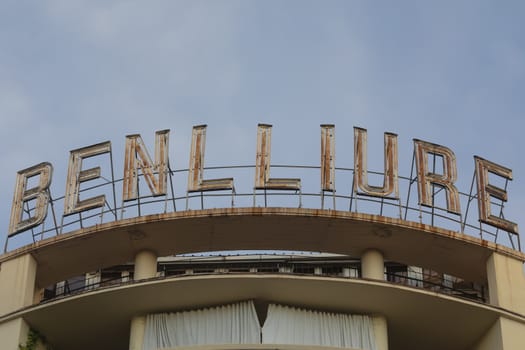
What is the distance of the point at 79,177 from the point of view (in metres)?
47.4

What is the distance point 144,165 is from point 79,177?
2.45 meters

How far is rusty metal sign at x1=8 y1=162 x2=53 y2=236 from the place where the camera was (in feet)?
155

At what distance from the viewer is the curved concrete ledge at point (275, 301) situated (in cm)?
4350

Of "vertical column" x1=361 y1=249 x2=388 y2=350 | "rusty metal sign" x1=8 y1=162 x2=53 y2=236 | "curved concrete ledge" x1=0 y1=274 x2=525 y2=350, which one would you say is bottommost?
"curved concrete ledge" x1=0 y1=274 x2=525 y2=350

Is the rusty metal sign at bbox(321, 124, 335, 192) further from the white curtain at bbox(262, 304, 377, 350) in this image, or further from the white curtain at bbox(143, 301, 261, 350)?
the white curtain at bbox(143, 301, 261, 350)

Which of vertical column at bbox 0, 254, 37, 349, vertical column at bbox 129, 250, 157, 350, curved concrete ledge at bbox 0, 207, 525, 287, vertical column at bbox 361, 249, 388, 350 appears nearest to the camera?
vertical column at bbox 129, 250, 157, 350

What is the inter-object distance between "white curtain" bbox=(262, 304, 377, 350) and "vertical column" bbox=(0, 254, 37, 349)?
8.63 m

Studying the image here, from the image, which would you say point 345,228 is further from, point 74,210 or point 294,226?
point 74,210

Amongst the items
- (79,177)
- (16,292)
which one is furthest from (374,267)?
(16,292)

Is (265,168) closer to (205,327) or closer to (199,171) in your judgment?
(199,171)

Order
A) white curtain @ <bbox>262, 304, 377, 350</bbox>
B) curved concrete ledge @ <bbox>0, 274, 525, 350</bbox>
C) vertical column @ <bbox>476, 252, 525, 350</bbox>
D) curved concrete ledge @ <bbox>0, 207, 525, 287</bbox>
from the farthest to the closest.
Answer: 1. curved concrete ledge @ <bbox>0, 207, 525, 287</bbox>
2. vertical column @ <bbox>476, 252, 525, 350</bbox>
3. white curtain @ <bbox>262, 304, 377, 350</bbox>
4. curved concrete ledge @ <bbox>0, 274, 525, 350</bbox>

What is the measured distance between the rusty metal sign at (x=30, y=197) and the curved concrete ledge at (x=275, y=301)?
3937 mm

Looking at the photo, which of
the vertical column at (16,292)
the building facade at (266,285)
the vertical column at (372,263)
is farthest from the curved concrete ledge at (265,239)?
the vertical column at (16,292)

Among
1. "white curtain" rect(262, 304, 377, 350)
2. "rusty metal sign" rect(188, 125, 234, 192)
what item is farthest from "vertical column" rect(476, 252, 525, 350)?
"rusty metal sign" rect(188, 125, 234, 192)
